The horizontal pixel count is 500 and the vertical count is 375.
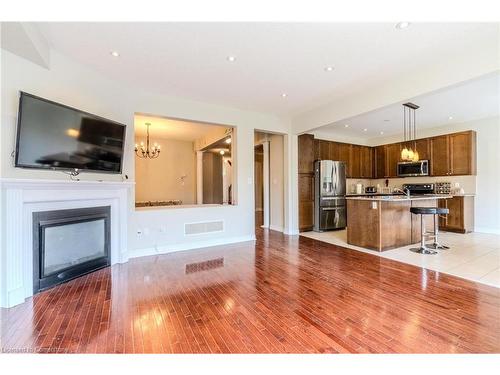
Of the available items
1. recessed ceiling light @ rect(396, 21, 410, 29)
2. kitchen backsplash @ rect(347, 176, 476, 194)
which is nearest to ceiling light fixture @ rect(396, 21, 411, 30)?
recessed ceiling light @ rect(396, 21, 410, 29)

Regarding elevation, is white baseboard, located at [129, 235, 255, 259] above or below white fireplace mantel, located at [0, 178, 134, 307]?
below

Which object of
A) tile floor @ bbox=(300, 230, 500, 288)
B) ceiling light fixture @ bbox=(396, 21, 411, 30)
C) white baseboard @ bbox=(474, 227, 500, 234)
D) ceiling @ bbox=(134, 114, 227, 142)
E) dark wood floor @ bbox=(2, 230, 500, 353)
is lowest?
dark wood floor @ bbox=(2, 230, 500, 353)

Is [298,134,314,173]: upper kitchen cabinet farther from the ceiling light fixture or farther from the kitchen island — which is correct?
the ceiling light fixture

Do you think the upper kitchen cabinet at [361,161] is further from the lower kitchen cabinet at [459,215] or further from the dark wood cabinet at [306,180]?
the lower kitchen cabinet at [459,215]

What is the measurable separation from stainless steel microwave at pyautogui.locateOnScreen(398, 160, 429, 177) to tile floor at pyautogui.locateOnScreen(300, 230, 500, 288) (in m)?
1.82

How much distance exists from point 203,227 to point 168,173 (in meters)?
3.55

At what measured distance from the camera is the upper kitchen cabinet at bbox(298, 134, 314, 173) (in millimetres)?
5754

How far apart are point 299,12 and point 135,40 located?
1.76 m

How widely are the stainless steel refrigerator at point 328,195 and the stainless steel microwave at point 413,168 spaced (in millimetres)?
1976

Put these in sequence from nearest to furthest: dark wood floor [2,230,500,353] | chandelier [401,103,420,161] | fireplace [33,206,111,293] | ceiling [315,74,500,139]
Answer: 1. dark wood floor [2,230,500,353]
2. fireplace [33,206,111,293]
3. ceiling [315,74,500,139]
4. chandelier [401,103,420,161]

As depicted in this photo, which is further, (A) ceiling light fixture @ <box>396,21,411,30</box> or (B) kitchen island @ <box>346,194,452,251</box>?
(B) kitchen island @ <box>346,194,452,251</box>

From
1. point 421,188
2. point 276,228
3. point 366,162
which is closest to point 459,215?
point 421,188

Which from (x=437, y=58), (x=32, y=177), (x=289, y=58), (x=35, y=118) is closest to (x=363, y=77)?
(x=437, y=58)

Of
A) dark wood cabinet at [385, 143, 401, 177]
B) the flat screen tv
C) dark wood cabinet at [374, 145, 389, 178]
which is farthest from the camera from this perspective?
dark wood cabinet at [374, 145, 389, 178]
